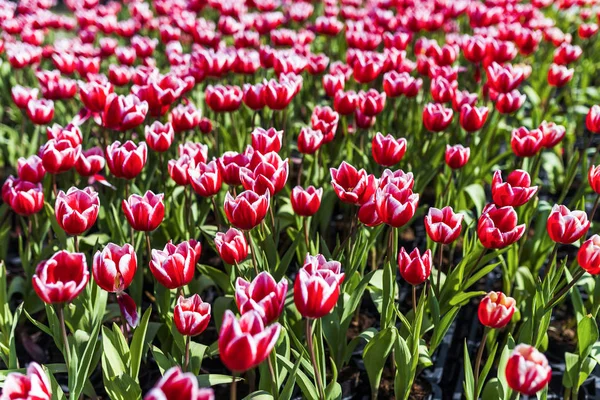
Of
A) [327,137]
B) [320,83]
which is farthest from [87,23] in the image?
[327,137]

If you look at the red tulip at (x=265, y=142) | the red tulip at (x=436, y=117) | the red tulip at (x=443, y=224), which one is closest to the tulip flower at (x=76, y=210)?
the red tulip at (x=265, y=142)

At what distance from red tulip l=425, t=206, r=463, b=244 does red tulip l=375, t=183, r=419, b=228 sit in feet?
0.39

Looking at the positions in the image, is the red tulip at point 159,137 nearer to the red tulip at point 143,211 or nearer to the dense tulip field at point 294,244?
the dense tulip field at point 294,244

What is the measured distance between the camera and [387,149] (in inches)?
93.9

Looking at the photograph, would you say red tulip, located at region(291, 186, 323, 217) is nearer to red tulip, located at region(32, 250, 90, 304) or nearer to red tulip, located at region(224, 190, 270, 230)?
red tulip, located at region(224, 190, 270, 230)

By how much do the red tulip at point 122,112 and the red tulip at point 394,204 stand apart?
123 centimetres

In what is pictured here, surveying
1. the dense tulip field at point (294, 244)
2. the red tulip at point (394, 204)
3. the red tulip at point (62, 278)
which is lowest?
the dense tulip field at point (294, 244)

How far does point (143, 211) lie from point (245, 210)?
37 cm

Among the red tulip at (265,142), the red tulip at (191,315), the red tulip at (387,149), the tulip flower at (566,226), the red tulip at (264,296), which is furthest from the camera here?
the red tulip at (387,149)

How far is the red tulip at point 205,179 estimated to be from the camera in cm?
211

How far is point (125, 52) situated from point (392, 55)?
5.46ft

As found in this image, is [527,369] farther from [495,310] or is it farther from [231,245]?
[231,245]

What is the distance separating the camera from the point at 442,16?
194 inches

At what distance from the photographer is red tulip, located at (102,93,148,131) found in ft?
8.61
